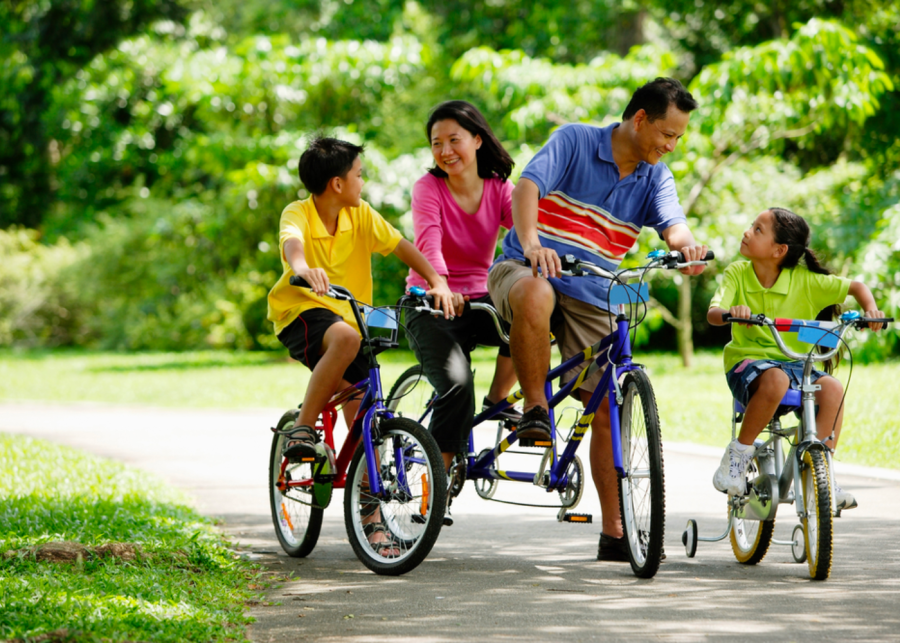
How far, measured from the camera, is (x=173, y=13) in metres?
33.0

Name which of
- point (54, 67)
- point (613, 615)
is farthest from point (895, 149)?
point (54, 67)

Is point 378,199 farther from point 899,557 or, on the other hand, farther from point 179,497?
point 899,557

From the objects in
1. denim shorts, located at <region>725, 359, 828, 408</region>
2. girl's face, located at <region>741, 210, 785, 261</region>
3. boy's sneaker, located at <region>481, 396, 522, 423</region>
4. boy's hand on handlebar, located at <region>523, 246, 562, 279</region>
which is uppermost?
girl's face, located at <region>741, 210, 785, 261</region>

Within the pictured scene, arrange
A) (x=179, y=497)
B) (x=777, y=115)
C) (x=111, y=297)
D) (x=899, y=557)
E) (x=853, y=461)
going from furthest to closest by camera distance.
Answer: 1. (x=111, y=297)
2. (x=777, y=115)
3. (x=853, y=461)
4. (x=179, y=497)
5. (x=899, y=557)

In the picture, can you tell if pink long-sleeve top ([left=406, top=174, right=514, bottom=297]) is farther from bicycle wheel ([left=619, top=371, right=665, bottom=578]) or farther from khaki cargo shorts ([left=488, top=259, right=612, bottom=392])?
bicycle wheel ([left=619, top=371, right=665, bottom=578])

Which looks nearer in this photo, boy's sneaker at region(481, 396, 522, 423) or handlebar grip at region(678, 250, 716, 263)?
handlebar grip at region(678, 250, 716, 263)

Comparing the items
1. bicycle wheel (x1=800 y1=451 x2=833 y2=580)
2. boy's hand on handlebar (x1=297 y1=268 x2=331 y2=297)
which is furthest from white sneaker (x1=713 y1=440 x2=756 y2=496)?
boy's hand on handlebar (x1=297 y1=268 x2=331 y2=297)

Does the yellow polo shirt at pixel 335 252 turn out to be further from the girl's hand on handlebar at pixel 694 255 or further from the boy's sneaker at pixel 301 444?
the girl's hand on handlebar at pixel 694 255

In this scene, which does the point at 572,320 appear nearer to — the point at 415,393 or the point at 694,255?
the point at 694,255

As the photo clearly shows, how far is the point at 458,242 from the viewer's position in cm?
577

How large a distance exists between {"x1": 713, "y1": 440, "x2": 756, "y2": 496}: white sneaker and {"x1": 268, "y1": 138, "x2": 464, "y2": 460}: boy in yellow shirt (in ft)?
4.64

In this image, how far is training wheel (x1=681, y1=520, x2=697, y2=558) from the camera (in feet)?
17.9

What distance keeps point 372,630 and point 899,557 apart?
2.67m

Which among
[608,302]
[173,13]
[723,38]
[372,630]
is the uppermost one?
[173,13]
